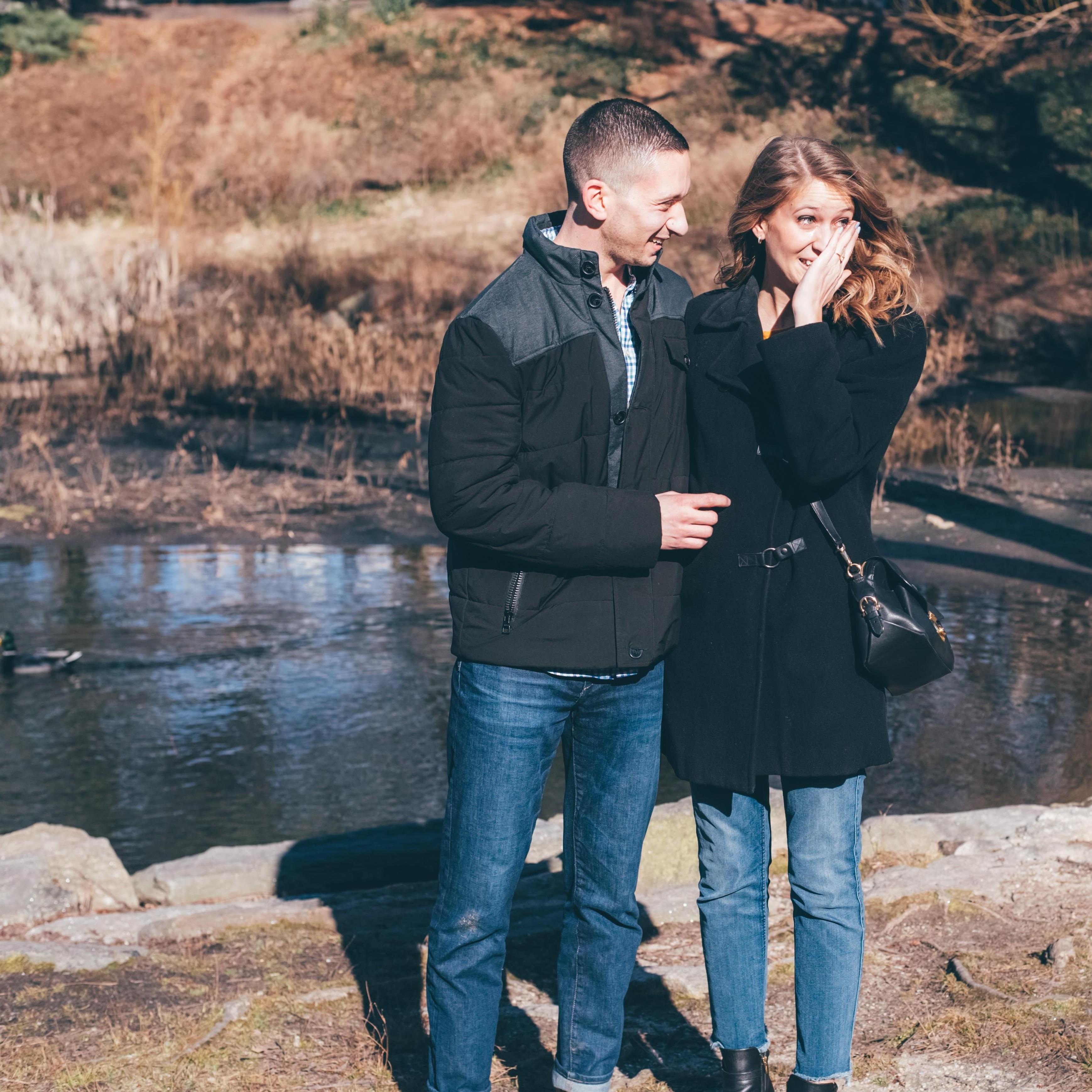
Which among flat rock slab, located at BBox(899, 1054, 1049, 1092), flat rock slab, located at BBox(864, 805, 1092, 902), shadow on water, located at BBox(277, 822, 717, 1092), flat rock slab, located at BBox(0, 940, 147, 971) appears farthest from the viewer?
flat rock slab, located at BBox(864, 805, 1092, 902)

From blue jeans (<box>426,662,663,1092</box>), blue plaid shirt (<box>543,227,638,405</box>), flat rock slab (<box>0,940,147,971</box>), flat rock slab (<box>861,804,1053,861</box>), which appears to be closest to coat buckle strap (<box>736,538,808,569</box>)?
blue jeans (<box>426,662,663,1092</box>)

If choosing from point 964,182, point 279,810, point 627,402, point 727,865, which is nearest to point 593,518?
point 627,402

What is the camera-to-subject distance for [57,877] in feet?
13.4

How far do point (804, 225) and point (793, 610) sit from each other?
719mm

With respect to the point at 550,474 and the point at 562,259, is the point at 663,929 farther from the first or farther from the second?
the point at 562,259

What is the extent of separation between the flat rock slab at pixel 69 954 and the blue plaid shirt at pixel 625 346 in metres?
1.81

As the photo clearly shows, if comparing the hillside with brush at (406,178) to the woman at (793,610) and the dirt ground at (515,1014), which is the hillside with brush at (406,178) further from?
the woman at (793,610)

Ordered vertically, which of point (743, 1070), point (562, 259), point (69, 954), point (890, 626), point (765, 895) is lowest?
point (69, 954)

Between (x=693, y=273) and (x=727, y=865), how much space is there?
18.3 meters

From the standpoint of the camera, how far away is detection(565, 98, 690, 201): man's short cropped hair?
7.74 feet

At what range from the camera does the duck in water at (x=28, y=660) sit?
664cm

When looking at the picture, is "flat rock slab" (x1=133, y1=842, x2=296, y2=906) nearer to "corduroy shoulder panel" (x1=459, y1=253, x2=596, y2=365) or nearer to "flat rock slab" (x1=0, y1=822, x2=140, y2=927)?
"flat rock slab" (x1=0, y1=822, x2=140, y2=927)

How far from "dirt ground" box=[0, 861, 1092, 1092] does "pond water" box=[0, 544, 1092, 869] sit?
1.46 m

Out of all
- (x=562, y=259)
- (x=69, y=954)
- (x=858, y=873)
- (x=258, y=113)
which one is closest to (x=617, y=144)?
(x=562, y=259)
